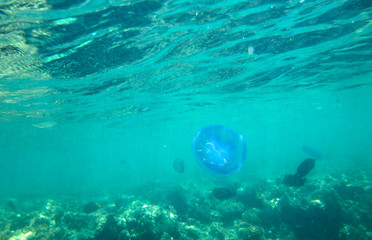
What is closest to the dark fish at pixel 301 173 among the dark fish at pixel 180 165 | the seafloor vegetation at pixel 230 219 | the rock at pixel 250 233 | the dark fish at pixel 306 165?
the dark fish at pixel 306 165

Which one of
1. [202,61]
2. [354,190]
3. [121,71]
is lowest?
[354,190]

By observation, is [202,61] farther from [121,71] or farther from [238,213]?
[238,213]

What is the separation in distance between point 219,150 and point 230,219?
7.12m

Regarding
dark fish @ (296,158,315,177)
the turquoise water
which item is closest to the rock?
dark fish @ (296,158,315,177)

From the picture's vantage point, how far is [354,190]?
1434cm

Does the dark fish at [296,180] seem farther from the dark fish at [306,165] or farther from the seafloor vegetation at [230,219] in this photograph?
the seafloor vegetation at [230,219]

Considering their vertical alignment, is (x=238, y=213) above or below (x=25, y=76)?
below

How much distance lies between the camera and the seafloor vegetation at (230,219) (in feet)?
31.0

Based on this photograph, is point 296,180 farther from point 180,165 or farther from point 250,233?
point 180,165

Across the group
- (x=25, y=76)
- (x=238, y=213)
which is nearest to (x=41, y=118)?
(x=25, y=76)

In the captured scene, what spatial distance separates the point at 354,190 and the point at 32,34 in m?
20.8

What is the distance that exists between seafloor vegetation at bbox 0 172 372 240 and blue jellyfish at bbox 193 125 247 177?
1035mm

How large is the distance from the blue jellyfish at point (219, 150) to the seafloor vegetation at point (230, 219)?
1.04 metres

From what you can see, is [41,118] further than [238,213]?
Yes
